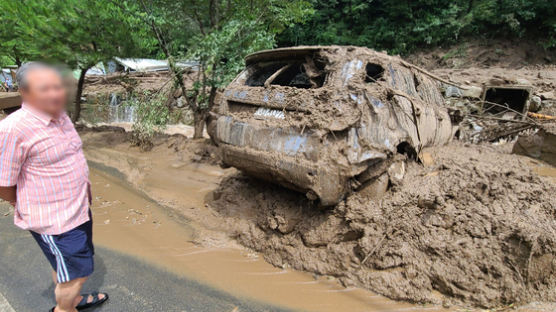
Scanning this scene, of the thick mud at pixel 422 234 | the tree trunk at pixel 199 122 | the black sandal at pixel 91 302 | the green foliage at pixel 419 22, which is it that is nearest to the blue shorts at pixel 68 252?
the black sandal at pixel 91 302

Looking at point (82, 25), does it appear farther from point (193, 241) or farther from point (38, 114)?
point (38, 114)

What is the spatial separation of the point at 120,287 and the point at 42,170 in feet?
4.16

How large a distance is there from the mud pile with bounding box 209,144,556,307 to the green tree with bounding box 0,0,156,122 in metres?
5.72

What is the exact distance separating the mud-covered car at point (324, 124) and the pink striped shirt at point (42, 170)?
1552 mm

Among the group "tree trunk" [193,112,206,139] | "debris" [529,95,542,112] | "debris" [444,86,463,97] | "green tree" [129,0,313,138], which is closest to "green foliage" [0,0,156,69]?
"green tree" [129,0,313,138]

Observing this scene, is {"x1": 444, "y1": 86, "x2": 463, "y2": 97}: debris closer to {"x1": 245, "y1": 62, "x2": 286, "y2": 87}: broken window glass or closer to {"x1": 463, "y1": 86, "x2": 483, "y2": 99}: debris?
{"x1": 463, "y1": 86, "x2": 483, "y2": 99}: debris

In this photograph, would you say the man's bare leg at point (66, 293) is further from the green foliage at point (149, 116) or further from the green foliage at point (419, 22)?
the green foliage at point (419, 22)

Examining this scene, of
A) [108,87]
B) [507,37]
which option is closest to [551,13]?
[507,37]

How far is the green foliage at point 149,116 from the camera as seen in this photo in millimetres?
6656

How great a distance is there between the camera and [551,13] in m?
13.5

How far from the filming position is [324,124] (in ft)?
8.79

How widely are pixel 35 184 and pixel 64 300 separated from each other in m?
0.81

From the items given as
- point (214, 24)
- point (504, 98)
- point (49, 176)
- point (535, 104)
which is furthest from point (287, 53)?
point (504, 98)

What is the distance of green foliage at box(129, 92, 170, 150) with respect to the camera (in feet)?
21.8
